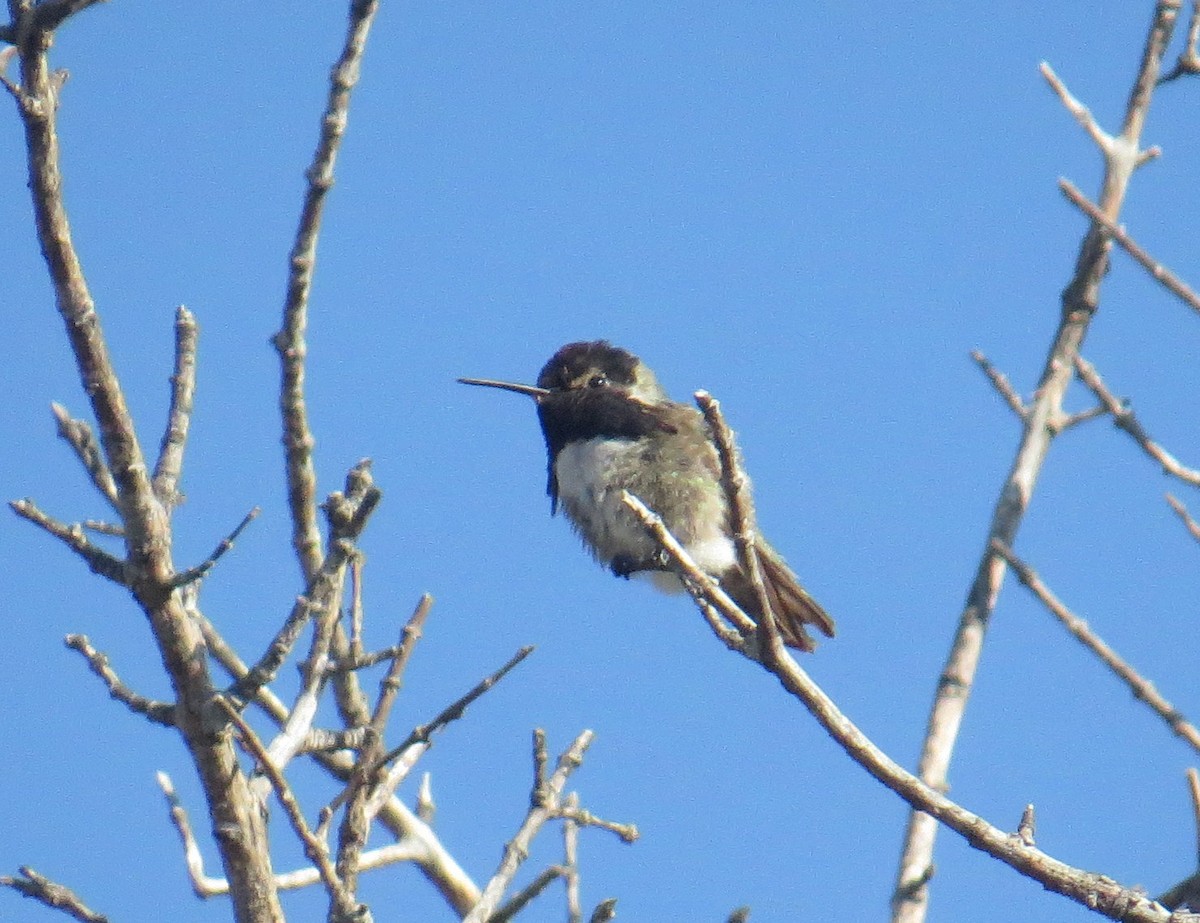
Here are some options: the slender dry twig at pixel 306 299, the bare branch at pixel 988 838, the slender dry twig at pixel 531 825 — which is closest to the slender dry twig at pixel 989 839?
the bare branch at pixel 988 838

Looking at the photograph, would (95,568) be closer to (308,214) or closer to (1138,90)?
(308,214)

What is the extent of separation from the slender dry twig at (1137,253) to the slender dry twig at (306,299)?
4.84ft

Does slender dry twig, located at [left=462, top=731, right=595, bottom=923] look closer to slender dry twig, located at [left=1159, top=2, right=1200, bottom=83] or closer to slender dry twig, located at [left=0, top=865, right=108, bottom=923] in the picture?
slender dry twig, located at [left=0, top=865, right=108, bottom=923]

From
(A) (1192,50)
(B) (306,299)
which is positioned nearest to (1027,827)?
(B) (306,299)

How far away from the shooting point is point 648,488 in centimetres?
638

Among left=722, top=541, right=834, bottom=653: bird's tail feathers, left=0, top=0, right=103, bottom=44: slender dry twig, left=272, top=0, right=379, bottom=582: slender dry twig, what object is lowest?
left=0, top=0, right=103, bottom=44: slender dry twig

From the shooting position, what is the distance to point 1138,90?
221 inches

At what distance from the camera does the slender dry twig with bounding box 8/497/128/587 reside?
308 cm

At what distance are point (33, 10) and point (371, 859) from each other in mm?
2564

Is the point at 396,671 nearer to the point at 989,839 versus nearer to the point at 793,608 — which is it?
the point at 989,839

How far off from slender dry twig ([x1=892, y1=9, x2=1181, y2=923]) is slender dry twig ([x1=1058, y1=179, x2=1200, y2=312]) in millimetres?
1491

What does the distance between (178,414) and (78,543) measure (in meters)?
0.42

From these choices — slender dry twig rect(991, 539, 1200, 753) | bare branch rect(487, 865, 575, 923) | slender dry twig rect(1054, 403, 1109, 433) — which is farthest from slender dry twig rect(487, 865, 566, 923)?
slender dry twig rect(1054, 403, 1109, 433)

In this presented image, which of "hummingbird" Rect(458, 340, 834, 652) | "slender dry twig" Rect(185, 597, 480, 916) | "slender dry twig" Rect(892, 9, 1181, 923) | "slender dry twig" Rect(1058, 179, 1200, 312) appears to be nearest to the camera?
"slender dry twig" Rect(1058, 179, 1200, 312)
